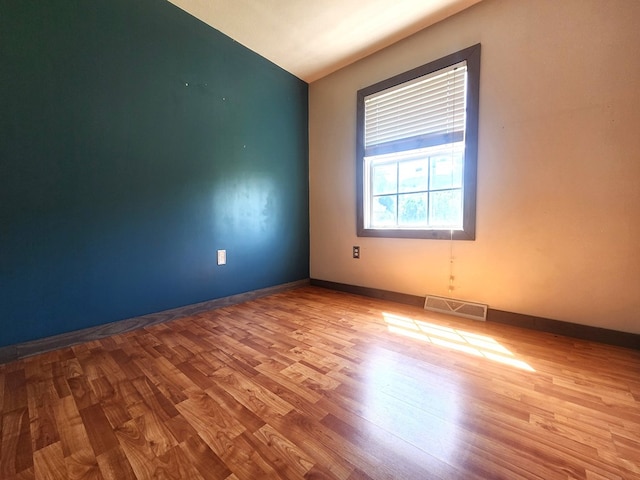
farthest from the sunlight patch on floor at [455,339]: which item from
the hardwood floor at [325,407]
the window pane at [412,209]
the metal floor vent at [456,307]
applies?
the window pane at [412,209]

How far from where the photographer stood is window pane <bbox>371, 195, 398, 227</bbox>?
7.72ft

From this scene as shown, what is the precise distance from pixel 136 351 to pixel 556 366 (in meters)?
2.19

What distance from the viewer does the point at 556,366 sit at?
125cm

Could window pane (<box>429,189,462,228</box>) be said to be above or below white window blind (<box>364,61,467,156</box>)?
below

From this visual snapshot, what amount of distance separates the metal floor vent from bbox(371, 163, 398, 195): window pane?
3.30 feet

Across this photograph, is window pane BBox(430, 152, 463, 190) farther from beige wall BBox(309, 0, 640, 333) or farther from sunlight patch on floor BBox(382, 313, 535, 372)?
sunlight patch on floor BBox(382, 313, 535, 372)

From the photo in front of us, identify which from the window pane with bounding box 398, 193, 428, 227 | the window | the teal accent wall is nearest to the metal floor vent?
the window

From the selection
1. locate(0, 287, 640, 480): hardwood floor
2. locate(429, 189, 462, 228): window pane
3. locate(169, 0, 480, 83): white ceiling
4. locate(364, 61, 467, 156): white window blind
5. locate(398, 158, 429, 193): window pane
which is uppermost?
locate(169, 0, 480, 83): white ceiling

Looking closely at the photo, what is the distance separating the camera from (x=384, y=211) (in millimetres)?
2420

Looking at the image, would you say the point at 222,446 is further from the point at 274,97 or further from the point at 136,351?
the point at 274,97


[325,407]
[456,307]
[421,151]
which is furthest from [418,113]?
[325,407]

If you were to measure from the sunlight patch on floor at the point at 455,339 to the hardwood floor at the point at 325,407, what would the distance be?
12 mm

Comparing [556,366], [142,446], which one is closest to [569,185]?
[556,366]

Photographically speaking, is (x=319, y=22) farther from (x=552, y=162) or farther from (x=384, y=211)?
(x=552, y=162)
